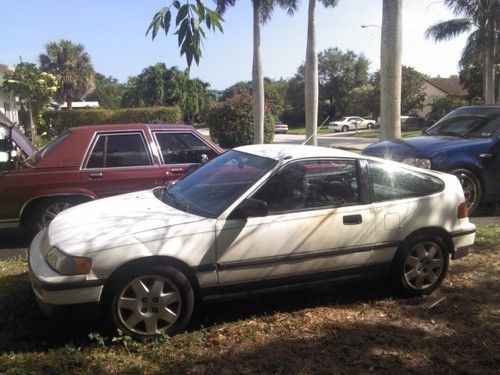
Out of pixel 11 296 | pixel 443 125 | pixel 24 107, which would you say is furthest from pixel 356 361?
pixel 24 107

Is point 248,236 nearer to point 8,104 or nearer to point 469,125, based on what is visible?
point 469,125

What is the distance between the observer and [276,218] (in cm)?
440

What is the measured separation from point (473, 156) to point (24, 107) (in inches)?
1026

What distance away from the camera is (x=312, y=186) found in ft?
15.3

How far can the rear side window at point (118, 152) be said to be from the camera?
7059 mm

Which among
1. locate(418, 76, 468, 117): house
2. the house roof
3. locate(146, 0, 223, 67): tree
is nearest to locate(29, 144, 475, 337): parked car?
locate(146, 0, 223, 67): tree

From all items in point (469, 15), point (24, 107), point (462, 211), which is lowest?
point (462, 211)

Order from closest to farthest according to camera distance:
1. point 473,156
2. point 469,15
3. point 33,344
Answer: point 33,344 < point 473,156 < point 469,15

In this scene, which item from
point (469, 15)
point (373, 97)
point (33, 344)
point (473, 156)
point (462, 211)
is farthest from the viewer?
point (373, 97)

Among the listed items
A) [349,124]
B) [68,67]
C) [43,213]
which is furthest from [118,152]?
[349,124]

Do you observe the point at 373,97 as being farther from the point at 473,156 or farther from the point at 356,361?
the point at 356,361

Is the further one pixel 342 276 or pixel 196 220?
pixel 342 276

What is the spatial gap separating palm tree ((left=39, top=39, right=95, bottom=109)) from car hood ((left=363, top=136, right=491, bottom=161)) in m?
47.0

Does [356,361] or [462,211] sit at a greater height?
[462,211]
